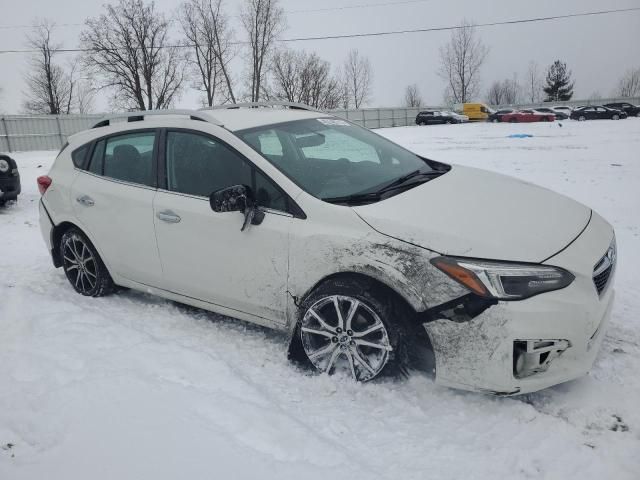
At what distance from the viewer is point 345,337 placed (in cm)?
297

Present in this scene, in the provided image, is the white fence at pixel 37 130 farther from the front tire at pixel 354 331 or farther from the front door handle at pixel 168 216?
the front tire at pixel 354 331

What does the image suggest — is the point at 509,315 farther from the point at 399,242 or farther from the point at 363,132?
the point at 363,132

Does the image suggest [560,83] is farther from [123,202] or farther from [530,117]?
[123,202]

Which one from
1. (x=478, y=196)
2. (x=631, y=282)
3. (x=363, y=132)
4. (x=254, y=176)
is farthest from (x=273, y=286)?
(x=631, y=282)

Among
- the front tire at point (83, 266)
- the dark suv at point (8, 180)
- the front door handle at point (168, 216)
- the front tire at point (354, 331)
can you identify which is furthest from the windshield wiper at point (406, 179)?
the dark suv at point (8, 180)

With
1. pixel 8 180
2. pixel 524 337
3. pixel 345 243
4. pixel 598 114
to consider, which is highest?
pixel 598 114

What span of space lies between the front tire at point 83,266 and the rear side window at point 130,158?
0.69 m

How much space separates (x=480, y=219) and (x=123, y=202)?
9.00ft

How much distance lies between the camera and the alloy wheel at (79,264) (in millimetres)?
4457

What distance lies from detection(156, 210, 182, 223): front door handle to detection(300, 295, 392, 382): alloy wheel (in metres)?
1.26

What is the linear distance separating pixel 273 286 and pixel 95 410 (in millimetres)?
1235

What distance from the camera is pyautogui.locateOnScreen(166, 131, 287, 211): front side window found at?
324 centimetres

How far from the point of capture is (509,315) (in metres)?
2.49

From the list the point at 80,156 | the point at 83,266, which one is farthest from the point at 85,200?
the point at 83,266
